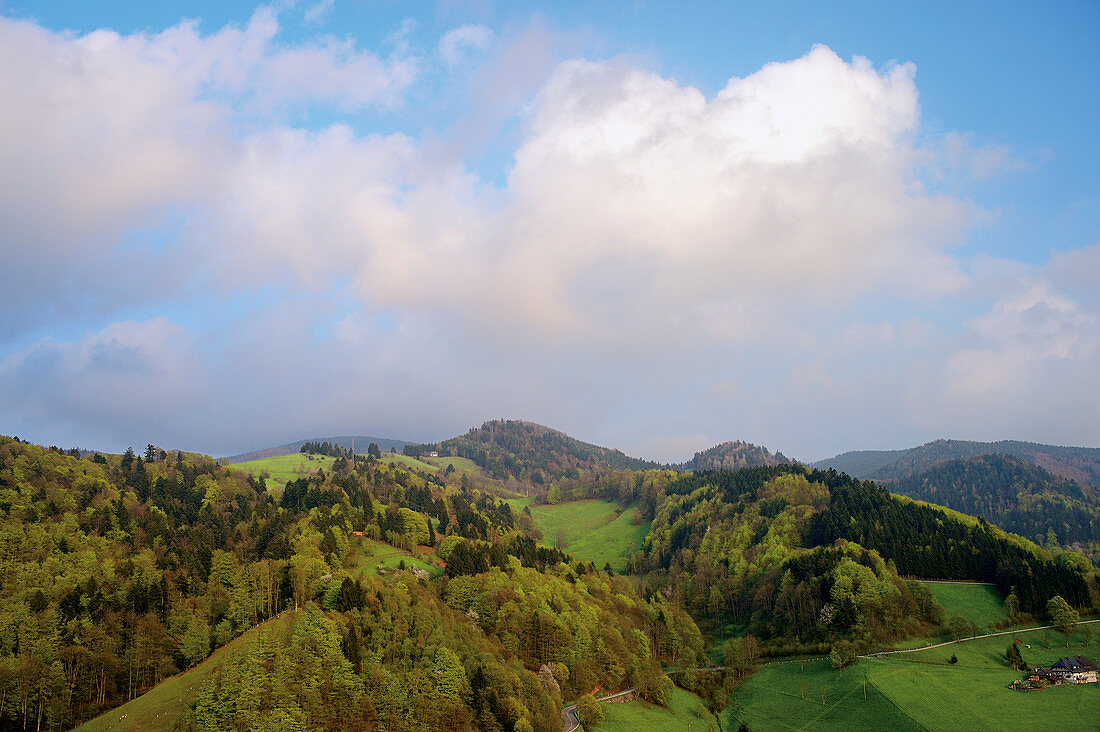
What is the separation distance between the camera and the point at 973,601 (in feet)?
410

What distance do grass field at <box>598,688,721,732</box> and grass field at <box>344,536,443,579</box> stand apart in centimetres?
5019

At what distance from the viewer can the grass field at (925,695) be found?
83.7 metres

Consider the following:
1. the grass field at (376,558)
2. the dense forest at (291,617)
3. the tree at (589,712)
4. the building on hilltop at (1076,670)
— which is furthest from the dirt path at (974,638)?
the grass field at (376,558)

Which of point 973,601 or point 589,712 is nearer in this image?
point 589,712

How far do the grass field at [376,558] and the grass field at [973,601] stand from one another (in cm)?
10842

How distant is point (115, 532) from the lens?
128m

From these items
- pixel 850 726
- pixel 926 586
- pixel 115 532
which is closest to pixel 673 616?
pixel 850 726

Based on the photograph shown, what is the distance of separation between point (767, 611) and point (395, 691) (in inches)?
3955

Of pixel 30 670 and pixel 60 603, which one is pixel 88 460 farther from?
pixel 30 670

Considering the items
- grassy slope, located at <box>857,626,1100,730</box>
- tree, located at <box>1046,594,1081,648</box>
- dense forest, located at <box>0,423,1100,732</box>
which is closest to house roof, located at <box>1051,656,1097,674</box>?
grassy slope, located at <box>857,626,1100,730</box>

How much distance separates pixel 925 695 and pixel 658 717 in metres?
40.9

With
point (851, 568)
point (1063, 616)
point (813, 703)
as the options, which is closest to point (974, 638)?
point (1063, 616)

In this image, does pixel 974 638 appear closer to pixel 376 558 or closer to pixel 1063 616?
pixel 1063 616

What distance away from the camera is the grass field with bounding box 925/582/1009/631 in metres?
118
